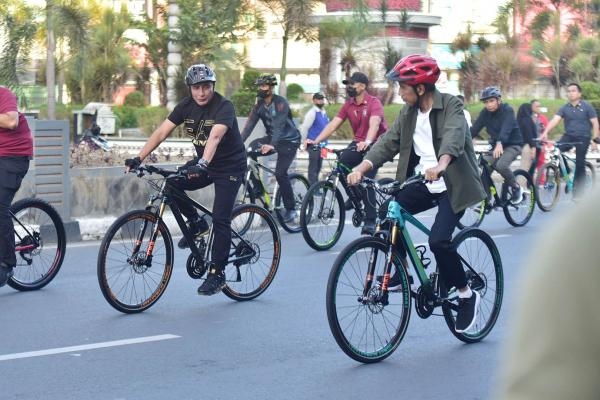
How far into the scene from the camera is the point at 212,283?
8.41m

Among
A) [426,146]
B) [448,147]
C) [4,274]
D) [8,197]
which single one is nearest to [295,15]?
[8,197]

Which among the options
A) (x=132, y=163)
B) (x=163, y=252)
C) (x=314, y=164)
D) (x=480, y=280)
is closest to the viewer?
(x=480, y=280)

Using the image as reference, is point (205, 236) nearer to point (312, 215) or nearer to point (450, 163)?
point (450, 163)

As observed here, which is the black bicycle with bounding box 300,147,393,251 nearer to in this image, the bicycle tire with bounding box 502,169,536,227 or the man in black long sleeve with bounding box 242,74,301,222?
the man in black long sleeve with bounding box 242,74,301,222

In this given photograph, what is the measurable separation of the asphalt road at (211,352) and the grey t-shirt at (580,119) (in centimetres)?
854

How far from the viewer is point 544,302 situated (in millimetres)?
1375

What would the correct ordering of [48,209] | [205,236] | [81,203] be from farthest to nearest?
[81,203], [48,209], [205,236]

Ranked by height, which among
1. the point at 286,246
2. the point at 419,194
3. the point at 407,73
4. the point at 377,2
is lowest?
the point at 286,246

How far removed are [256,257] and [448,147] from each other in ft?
8.25

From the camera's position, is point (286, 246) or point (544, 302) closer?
point (544, 302)

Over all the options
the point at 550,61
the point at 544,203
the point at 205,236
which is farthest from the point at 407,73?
the point at 550,61

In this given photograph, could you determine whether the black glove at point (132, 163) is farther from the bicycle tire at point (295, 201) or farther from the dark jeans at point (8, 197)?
the bicycle tire at point (295, 201)

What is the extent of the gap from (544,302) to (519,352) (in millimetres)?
67

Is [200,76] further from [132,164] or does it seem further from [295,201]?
[295,201]
